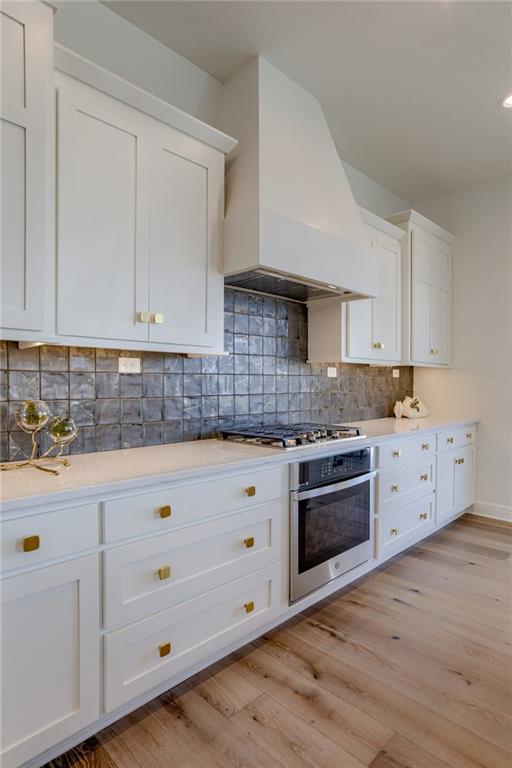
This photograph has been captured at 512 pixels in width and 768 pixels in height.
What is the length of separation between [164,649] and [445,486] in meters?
2.63

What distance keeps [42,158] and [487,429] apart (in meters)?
3.86

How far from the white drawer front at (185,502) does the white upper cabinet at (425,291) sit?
209cm

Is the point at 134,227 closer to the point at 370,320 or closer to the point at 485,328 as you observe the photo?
the point at 370,320

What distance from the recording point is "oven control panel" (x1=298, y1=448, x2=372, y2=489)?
2119mm

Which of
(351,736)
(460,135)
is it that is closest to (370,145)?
(460,135)

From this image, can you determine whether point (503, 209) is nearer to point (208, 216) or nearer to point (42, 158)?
point (208, 216)

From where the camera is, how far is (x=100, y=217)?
168 cm

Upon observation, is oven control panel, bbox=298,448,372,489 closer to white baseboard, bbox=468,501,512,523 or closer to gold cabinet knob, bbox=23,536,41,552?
gold cabinet knob, bbox=23,536,41,552

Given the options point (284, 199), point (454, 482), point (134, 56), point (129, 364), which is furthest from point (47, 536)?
point (454, 482)

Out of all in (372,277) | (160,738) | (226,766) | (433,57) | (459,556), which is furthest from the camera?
(459,556)

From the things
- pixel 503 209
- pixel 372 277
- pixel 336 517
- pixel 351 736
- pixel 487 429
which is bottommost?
pixel 351 736

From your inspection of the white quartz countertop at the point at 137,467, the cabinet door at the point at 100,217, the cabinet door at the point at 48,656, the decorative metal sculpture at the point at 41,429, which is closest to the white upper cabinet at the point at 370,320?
the white quartz countertop at the point at 137,467

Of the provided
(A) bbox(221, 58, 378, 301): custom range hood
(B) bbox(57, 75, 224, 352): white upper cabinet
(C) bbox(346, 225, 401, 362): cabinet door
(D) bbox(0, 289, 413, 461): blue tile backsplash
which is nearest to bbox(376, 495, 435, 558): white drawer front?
(D) bbox(0, 289, 413, 461): blue tile backsplash

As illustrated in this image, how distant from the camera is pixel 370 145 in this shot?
316cm
